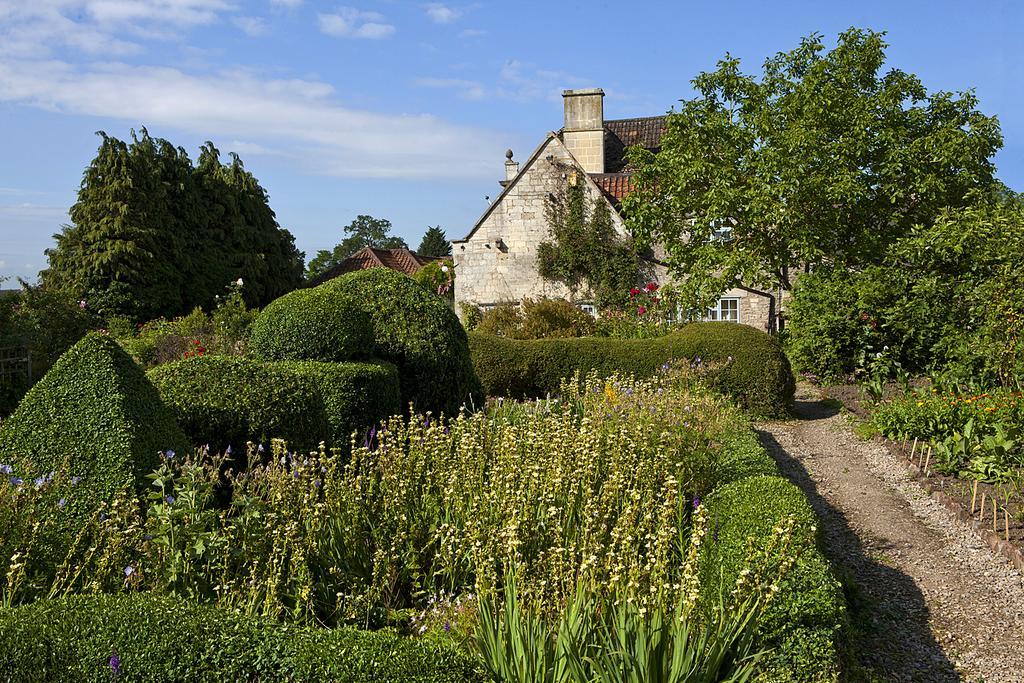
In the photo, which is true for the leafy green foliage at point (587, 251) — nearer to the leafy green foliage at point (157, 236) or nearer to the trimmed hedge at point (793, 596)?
the leafy green foliage at point (157, 236)

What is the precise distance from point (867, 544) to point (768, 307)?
15352 mm

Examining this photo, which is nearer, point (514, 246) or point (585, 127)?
point (514, 246)

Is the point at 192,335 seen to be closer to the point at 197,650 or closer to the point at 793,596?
the point at 197,650

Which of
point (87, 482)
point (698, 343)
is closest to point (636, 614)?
point (87, 482)

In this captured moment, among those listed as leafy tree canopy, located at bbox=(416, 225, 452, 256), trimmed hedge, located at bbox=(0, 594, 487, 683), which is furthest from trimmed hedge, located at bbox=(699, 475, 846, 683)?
leafy tree canopy, located at bbox=(416, 225, 452, 256)

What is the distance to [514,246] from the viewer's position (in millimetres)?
21734

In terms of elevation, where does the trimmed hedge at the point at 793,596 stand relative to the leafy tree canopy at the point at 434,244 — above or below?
below

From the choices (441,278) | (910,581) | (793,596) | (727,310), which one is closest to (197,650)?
(793,596)

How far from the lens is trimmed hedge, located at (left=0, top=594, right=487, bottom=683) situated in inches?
126

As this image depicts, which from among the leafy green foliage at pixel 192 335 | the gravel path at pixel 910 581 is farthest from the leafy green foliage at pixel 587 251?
the gravel path at pixel 910 581

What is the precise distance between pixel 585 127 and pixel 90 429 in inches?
917

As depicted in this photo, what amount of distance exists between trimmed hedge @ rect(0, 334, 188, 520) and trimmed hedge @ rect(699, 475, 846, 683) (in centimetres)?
319

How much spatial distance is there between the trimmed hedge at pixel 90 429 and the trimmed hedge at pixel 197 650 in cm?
121

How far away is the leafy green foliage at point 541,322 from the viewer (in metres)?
16.8
